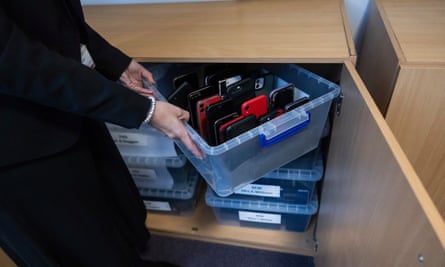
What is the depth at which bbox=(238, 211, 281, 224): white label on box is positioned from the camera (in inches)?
39.0

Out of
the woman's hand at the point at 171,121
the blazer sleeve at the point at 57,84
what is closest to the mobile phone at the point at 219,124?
the woman's hand at the point at 171,121

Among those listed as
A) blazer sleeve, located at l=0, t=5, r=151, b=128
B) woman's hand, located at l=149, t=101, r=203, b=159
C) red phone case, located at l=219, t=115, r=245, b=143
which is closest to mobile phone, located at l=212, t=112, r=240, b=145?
red phone case, located at l=219, t=115, r=245, b=143

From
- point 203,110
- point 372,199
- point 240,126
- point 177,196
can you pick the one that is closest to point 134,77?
point 203,110

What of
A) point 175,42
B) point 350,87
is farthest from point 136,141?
point 350,87

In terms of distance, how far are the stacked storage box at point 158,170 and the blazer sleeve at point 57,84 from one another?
358 millimetres

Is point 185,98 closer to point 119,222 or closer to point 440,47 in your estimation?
point 119,222

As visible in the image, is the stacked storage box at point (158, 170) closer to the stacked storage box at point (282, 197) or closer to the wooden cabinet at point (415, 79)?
the stacked storage box at point (282, 197)

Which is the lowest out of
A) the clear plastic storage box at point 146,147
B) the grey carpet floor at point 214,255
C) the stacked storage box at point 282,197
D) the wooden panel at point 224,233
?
the grey carpet floor at point 214,255

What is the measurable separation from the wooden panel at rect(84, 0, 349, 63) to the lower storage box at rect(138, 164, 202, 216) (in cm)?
45

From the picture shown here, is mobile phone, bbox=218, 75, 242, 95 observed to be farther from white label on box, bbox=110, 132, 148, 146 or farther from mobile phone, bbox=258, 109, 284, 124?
white label on box, bbox=110, 132, 148, 146

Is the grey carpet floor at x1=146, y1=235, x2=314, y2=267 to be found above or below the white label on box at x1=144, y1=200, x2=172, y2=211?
below

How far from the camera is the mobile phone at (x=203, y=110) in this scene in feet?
2.47

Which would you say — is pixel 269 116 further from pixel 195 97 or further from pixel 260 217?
pixel 260 217

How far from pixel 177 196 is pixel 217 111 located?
1.45 feet
